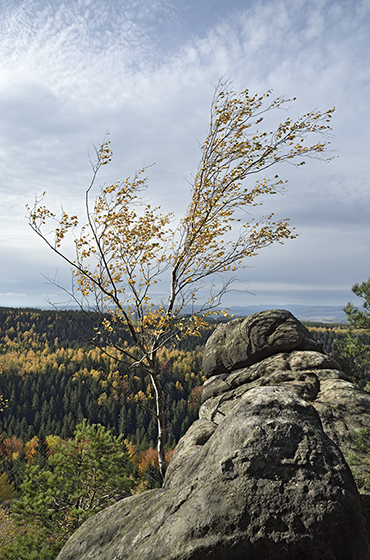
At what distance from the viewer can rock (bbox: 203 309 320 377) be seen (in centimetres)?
1440

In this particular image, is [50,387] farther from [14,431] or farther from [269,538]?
[269,538]

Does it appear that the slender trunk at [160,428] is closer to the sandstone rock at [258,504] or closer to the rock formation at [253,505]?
the rock formation at [253,505]

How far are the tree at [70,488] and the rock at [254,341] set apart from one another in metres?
7.37

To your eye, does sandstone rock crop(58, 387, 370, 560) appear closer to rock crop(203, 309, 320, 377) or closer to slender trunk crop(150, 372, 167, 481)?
slender trunk crop(150, 372, 167, 481)

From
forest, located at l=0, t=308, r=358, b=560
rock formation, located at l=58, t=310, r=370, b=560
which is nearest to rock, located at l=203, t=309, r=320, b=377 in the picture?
rock formation, located at l=58, t=310, r=370, b=560

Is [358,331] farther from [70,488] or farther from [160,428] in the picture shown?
[70,488]

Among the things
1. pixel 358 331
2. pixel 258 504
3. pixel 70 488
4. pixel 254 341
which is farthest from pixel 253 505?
pixel 358 331

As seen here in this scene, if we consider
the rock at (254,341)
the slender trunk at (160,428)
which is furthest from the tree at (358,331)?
the slender trunk at (160,428)

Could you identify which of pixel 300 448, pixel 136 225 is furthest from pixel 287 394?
pixel 136 225

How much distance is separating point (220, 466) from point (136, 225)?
10.0m

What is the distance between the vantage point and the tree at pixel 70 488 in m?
13.8

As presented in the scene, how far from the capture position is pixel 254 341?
15078mm

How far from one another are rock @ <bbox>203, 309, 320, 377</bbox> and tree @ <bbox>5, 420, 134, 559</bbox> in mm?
7366

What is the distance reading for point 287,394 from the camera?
5.99 metres
